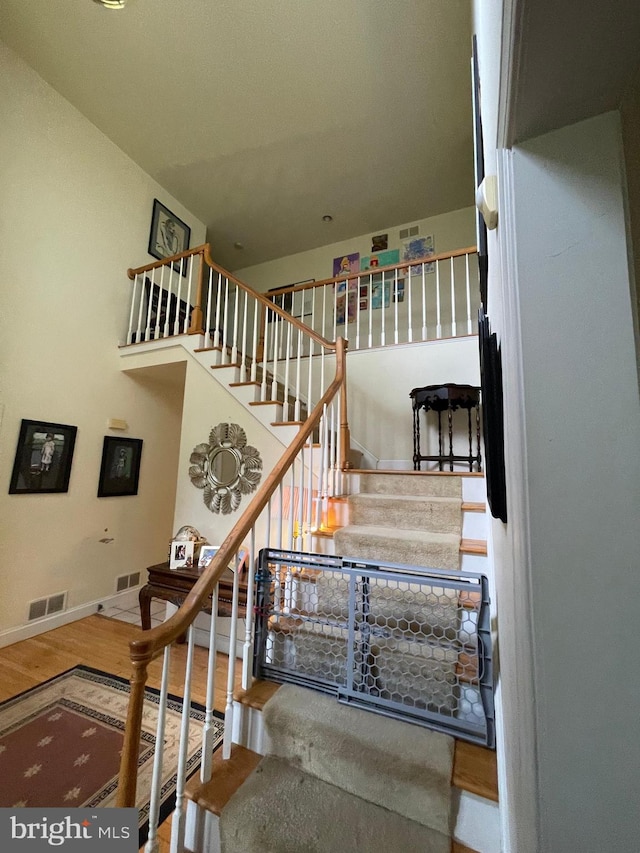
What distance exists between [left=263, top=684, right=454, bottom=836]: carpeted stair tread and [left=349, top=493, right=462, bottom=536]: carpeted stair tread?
3.57 ft

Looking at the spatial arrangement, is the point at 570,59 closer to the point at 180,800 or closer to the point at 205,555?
the point at 180,800

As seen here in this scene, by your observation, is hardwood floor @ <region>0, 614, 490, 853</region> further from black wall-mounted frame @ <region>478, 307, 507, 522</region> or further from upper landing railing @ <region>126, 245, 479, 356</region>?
upper landing railing @ <region>126, 245, 479, 356</region>

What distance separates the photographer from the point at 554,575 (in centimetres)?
38

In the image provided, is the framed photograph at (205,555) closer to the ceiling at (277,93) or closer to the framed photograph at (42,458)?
the framed photograph at (42,458)

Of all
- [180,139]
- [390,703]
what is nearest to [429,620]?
[390,703]

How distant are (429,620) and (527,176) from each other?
147cm

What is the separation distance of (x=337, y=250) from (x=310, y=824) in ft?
18.3

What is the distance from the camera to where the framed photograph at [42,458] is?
109 inches

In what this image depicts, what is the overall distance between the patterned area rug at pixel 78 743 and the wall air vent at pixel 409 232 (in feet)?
17.5

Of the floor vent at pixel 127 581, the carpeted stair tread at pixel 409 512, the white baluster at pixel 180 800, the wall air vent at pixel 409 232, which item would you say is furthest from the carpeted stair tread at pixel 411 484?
the wall air vent at pixel 409 232

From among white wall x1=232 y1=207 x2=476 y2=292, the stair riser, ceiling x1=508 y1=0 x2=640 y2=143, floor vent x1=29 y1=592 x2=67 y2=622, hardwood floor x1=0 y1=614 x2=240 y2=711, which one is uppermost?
white wall x1=232 y1=207 x2=476 y2=292

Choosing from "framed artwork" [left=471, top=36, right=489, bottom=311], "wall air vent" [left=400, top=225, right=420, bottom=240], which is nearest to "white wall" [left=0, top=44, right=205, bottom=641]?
"wall air vent" [left=400, top=225, right=420, bottom=240]

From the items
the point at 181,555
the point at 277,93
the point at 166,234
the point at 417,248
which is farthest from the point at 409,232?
the point at 181,555

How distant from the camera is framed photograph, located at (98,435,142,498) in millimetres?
3395
